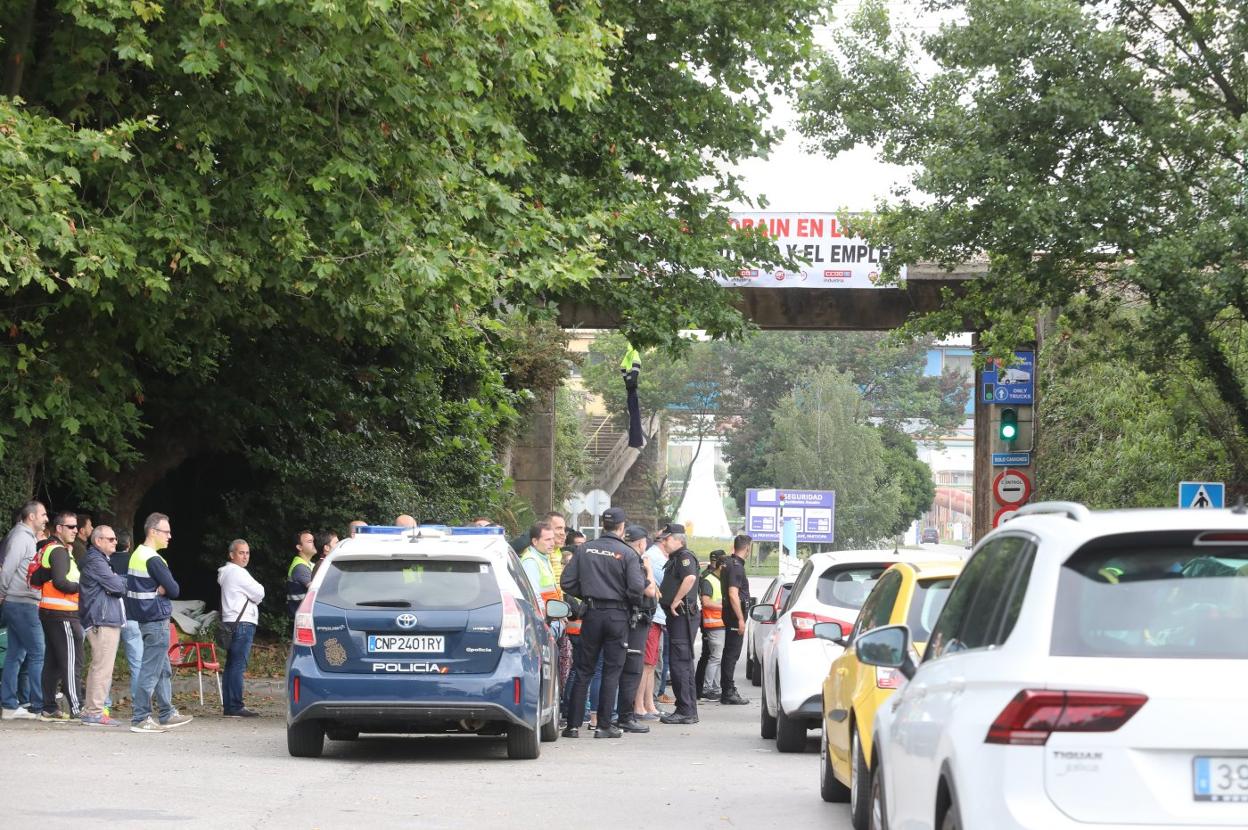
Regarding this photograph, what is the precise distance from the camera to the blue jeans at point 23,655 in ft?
50.6

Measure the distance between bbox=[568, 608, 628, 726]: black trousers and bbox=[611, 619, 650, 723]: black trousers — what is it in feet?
0.51

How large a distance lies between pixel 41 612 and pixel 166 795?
18.0ft

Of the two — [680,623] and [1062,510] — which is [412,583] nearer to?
[680,623]

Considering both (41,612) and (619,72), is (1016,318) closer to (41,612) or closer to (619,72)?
(619,72)

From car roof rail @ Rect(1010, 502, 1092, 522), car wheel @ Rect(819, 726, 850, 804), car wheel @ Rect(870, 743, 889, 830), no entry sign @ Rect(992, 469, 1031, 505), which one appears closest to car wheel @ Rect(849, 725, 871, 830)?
car wheel @ Rect(870, 743, 889, 830)

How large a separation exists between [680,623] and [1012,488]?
37.0ft

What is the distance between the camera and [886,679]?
9070mm

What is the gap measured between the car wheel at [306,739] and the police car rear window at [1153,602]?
8452 millimetres

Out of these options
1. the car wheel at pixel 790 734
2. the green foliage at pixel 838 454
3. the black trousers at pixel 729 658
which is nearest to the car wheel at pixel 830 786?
the car wheel at pixel 790 734

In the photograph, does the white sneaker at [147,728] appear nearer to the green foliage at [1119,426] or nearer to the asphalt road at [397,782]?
the asphalt road at [397,782]

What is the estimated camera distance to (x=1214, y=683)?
4812 mm

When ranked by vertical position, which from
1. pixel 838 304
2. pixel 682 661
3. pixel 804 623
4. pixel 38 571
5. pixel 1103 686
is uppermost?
pixel 838 304

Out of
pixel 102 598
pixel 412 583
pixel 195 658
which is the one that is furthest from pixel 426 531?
pixel 195 658

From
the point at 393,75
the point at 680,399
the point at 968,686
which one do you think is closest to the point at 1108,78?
the point at 393,75
